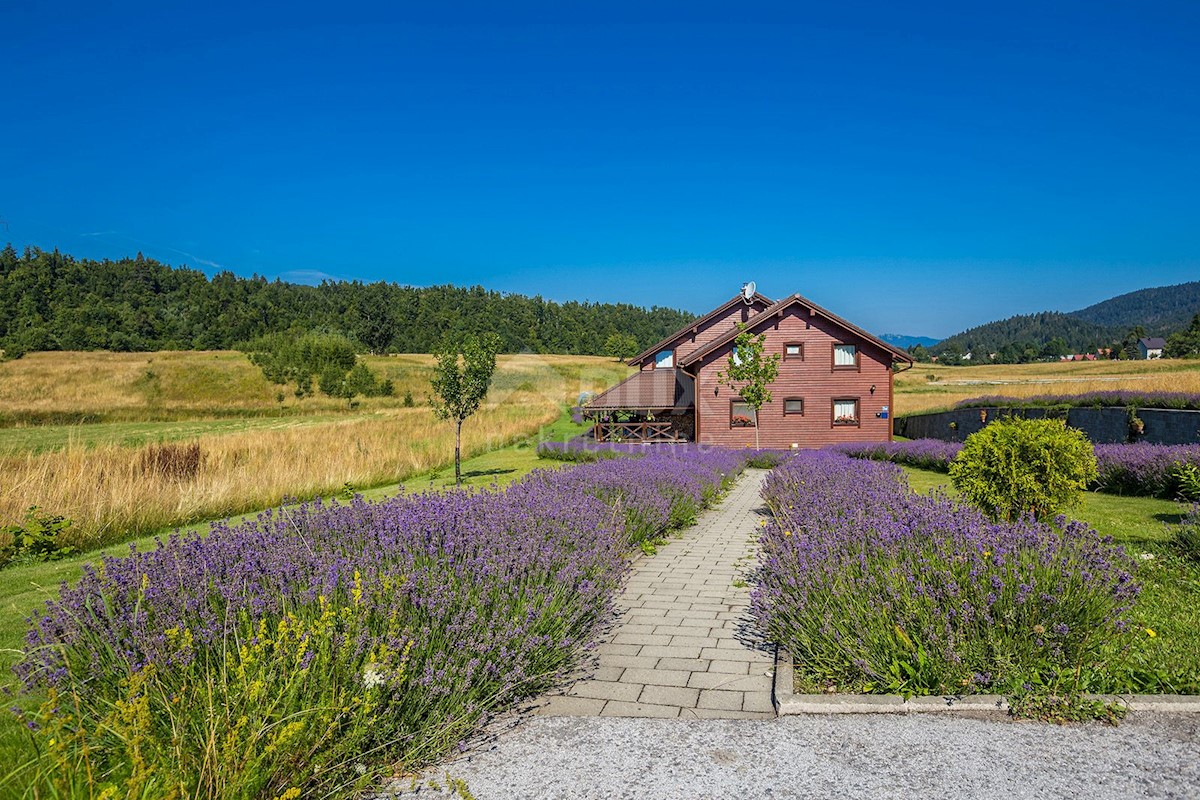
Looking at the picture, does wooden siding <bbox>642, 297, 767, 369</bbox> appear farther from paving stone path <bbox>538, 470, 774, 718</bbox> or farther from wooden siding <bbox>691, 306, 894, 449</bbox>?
paving stone path <bbox>538, 470, 774, 718</bbox>

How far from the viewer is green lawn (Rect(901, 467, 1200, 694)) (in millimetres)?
4277

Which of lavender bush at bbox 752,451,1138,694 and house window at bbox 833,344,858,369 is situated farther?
house window at bbox 833,344,858,369

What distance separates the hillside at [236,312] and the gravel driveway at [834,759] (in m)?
69.5

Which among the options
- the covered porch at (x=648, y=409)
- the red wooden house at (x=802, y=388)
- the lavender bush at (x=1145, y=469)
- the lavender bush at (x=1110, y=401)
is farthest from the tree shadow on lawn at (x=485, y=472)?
the lavender bush at (x=1110, y=401)

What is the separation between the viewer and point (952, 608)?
4223mm

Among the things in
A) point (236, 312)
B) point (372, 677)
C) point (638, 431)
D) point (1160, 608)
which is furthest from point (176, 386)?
point (1160, 608)

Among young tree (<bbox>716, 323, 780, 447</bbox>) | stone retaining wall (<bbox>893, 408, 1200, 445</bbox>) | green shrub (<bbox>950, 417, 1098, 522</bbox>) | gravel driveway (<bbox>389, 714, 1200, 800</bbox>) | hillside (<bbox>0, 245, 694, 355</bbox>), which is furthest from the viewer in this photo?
hillside (<bbox>0, 245, 694, 355</bbox>)

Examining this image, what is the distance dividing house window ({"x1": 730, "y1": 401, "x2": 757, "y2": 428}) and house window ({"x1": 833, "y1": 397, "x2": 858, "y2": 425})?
3694mm

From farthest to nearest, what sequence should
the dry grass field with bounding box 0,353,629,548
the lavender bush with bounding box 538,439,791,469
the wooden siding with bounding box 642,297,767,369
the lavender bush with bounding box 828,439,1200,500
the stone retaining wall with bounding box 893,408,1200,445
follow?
1. the wooden siding with bounding box 642,297,767,369
2. the lavender bush with bounding box 538,439,791,469
3. the stone retaining wall with bounding box 893,408,1200,445
4. the lavender bush with bounding box 828,439,1200,500
5. the dry grass field with bounding box 0,353,629,548

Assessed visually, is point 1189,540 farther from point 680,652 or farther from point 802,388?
point 802,388

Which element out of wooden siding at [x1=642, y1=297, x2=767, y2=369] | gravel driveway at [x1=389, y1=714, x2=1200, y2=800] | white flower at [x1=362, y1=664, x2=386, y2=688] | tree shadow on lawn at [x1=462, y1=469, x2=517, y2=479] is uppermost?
wooden siding at [x1=642, y1=297, x2=767, y2=369]

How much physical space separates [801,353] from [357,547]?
28.3 meters

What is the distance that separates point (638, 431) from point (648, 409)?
1841 mm

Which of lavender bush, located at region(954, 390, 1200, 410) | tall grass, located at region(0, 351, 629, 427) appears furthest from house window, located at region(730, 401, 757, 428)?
tall grass, located at region(0, 351, 629, 427)
